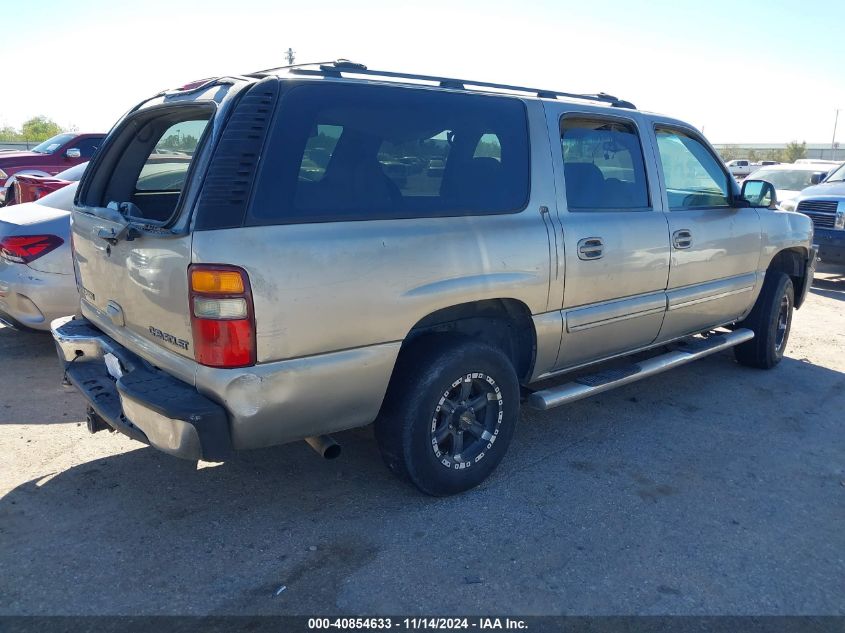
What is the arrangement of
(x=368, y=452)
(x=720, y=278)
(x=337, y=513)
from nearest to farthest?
1. (x=337, y=513)
2. (x=368, y=452)
3. (x=720, y=278)

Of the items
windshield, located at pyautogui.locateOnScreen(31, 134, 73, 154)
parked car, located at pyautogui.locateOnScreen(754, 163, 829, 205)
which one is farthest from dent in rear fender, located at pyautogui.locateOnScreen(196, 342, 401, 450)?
parked car, located at pyautogui.locateOnScreen(754, 163, 829, 205)

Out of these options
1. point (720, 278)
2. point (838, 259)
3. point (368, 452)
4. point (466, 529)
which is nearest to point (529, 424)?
point (368, 452)

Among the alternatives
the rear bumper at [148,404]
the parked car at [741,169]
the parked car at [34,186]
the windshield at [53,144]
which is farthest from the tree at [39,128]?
the rear bumper at [148,404]

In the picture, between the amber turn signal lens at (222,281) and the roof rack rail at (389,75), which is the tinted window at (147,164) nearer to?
the roof rack rail at (389,75)

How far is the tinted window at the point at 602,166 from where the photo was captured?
13.3 ft

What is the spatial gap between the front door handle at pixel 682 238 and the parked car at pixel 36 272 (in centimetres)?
439

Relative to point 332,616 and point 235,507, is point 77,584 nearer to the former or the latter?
point 235,507

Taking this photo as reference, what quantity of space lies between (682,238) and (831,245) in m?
7.12

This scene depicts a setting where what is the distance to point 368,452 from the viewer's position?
4.19 metres

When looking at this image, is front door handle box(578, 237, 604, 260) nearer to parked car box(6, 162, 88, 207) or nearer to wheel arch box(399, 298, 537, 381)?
wheel arch box(399, 298, 537, 381)

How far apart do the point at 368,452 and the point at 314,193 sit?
5.87 ft

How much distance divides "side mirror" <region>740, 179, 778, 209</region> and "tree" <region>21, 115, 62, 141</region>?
4910 cm

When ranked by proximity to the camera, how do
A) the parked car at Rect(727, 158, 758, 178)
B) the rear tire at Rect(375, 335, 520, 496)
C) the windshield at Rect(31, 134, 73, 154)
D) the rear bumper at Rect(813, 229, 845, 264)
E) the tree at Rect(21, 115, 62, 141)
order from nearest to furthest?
1. the rear tire at Rect(375, 335, 520, 496)
2. the rear bumper at Rect(813, 229, 845, 264)
3. the windshield at Rect(31, 134, 73, 154)
4. the parked car at Rect(727, 158, 758, 178)
5. the tree at Rect(21, 115, 62, 141)

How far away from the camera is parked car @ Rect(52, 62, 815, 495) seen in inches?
111
